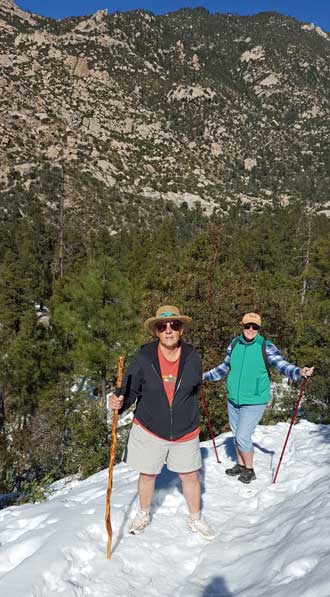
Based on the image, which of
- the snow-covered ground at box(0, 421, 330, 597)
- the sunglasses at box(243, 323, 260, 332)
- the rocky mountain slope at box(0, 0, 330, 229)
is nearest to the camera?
the snow-covered ground at box(0, 421, 330, 597)

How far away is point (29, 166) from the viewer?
5306 centimetres

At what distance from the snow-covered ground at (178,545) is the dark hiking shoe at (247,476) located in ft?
0.25

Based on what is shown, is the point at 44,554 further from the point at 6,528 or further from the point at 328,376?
the point at 328,376

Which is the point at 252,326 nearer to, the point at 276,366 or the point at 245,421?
the point at 276,366

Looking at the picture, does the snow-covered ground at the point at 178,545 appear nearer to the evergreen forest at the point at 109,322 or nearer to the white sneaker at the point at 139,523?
the white sneaker at the point at 139,523

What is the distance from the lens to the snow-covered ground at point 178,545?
270 centimetres

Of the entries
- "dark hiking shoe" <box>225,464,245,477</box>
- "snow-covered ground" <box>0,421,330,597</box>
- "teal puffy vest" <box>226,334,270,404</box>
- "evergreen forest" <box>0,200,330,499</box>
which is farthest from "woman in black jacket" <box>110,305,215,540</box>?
"evergreen forest" <box>0,200,330,499</box>

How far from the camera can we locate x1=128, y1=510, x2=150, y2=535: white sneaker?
3439 mm

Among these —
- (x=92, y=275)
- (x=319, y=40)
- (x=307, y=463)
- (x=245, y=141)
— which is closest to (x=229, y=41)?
(x=319, y=40)

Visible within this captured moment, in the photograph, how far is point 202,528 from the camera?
11.4ft

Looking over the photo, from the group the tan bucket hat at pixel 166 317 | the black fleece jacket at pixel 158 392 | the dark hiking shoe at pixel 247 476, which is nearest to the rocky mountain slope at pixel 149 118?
the dark hiking shoe at pixel 247 476

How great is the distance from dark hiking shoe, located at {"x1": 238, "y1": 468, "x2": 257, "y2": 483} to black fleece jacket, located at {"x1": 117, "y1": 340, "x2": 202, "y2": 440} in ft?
5.68

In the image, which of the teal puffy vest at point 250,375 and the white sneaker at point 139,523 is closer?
the white sneaker at point 139,523

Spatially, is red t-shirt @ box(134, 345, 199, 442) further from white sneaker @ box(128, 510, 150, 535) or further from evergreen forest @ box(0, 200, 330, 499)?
evergreen forest @ box(0, 200, 330, 499)
